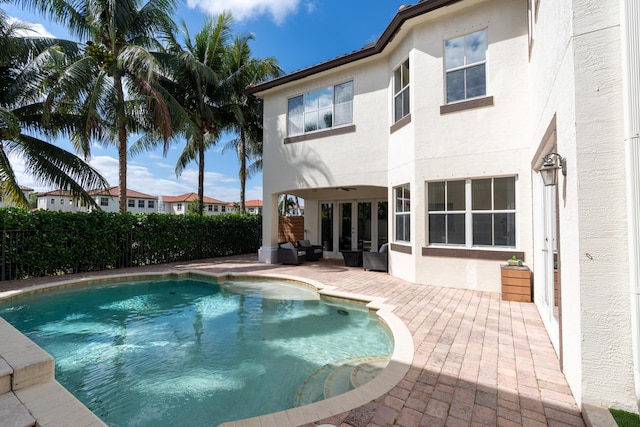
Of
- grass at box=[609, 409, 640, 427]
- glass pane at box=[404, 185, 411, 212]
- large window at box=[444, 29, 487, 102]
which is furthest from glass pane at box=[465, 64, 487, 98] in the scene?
grass at box=[609, 409, 640, 427]

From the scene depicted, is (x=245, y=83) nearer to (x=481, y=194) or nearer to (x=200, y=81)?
(x=200, y=81)

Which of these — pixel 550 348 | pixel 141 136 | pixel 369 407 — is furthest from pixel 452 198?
pixel 141 136

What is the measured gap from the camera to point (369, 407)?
3059mm

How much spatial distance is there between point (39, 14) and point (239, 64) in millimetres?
9220

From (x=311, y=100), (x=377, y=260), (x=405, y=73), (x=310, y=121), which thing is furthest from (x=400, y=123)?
(x=377, y=260)

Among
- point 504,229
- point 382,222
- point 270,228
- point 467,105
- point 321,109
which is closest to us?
point 504,229

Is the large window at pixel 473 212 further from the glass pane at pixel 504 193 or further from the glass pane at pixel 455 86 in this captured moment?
the glass pane at pixel 455 86

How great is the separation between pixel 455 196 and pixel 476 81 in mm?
3210

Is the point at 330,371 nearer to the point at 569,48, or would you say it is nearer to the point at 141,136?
the point at 569,48

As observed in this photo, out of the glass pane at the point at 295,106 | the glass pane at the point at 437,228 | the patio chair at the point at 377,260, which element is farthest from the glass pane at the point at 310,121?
the glass pane at the point at 437,228

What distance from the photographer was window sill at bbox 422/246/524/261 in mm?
7649

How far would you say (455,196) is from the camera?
27.8ft

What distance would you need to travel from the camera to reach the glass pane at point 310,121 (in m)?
12.4

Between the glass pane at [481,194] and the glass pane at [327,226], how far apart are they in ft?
26.8
